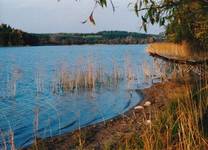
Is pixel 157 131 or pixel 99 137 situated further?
pixel 99 137

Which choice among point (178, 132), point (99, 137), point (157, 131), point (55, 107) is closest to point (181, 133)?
point (157, 131)

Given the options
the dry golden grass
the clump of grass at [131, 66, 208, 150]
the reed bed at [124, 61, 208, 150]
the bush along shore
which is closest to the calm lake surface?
the bush along shore

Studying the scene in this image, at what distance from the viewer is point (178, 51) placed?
861 inches

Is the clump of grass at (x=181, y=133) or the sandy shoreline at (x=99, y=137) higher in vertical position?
the clump of grass at (x=181, y=133)

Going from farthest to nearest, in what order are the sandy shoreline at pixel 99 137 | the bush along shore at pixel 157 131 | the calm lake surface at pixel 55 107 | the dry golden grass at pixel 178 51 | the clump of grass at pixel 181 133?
the dry golden grass at pixel 178 51, the calm lake surface at pixel 55 107, the sandy shoreline at pixel 99 137, the bush along shore at pixel 157 131, the clump of grass at pixel 181 133

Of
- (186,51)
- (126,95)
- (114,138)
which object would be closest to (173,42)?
(186,51)

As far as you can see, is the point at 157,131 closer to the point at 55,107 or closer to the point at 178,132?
the point at 178,132

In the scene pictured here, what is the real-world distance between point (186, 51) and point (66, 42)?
13862 centimetres

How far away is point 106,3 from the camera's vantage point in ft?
16.3

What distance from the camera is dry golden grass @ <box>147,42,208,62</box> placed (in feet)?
63.1

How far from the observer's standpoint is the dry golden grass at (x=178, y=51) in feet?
63.1

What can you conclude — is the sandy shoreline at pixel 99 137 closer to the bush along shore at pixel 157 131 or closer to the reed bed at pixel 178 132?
the bush along shore at pixel 157 131

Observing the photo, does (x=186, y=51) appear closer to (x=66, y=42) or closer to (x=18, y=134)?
(x=18, y=134)

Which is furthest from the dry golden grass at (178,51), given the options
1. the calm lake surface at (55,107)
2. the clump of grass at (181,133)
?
the clump of grass at (181,133)
